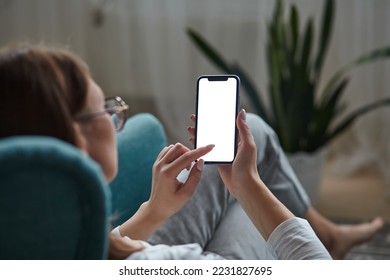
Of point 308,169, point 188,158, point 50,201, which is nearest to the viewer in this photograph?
point 50,201

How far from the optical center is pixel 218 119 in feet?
2.04

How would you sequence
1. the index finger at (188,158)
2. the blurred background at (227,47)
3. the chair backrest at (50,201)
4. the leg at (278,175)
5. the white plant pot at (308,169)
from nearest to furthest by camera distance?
the chair backrest at (50,201) → the index finger at (188,158) → the leg at (278,175) → the white plant pot at (308,169) → the blurred background at (227,47)

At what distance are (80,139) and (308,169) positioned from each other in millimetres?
990

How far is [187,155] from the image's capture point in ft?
2.00

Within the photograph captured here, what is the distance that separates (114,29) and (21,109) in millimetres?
1577

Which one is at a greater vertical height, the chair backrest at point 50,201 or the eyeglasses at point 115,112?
the eyeglasses at point 115,112

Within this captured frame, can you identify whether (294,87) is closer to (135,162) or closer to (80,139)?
(135,162)

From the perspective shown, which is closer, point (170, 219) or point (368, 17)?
point (170, 219)

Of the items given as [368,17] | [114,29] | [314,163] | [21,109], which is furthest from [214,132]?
[114,29]

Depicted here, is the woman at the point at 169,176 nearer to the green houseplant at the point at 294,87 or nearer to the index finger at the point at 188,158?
the index finger at the point at 188,158

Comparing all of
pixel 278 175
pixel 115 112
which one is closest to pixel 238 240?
pixel 278 175

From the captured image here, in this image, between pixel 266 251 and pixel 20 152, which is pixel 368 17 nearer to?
pixel 266 251

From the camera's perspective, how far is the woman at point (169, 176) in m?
0.50

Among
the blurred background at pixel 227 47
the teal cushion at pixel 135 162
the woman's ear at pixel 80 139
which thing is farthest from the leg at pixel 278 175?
the blurred background at pixel 227 47
